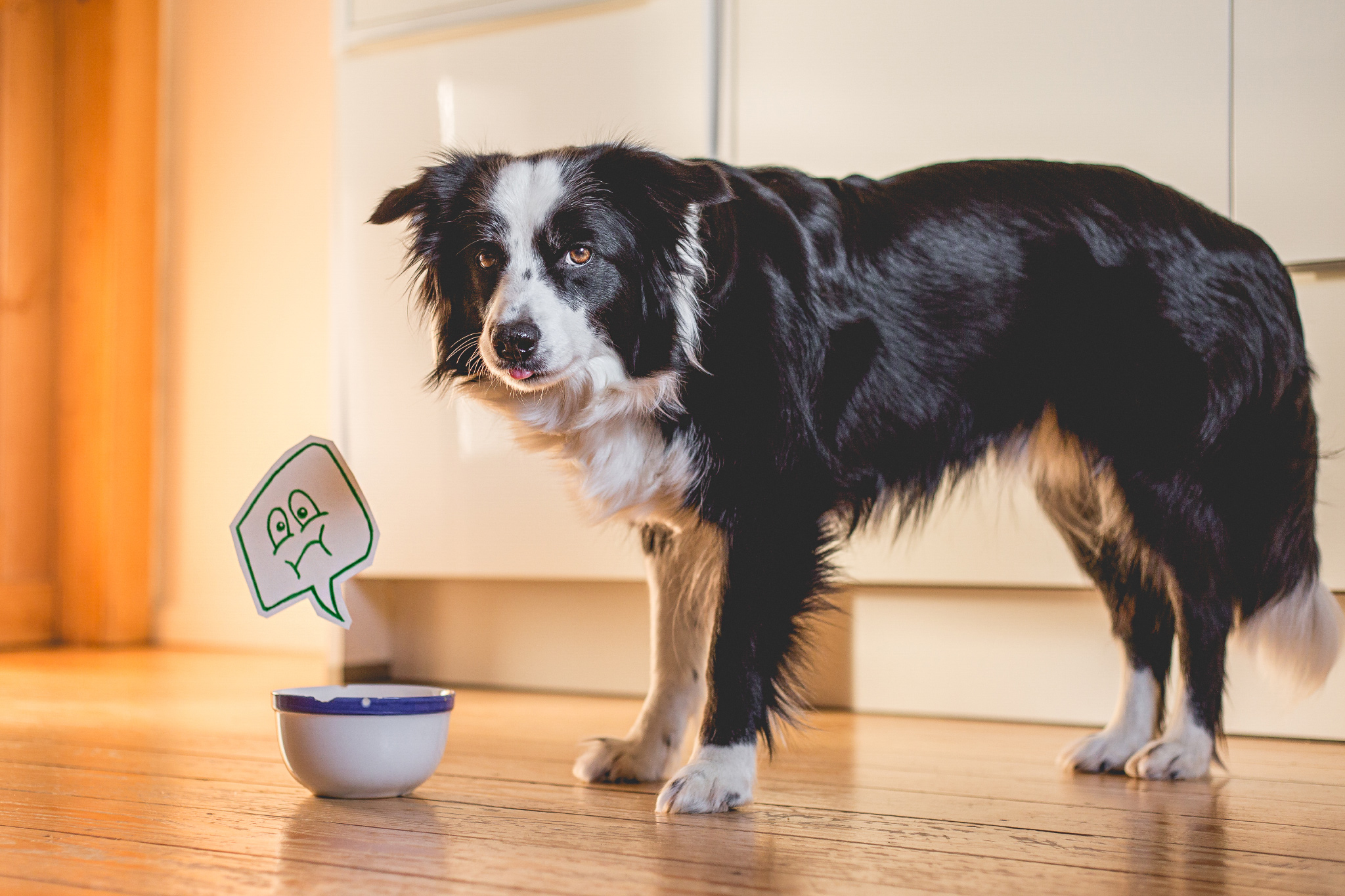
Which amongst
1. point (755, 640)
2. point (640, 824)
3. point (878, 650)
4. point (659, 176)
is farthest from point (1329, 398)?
point (640, 824)

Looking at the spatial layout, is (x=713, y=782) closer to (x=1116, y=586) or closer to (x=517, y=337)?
(x=517, y=337)

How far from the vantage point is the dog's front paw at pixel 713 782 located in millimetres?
1342

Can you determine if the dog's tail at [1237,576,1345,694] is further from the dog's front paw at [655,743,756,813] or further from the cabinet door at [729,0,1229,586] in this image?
the dog's front paw at [655,743,756,813]

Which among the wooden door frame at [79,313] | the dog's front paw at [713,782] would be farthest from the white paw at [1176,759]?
the wooden door frame at [79,313]

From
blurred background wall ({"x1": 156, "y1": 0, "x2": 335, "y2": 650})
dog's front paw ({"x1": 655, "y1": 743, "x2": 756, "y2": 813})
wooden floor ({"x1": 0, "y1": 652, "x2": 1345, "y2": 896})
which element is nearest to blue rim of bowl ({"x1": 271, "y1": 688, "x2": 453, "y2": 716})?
wooden floor ({"x1": 0, "y1": 652, "x2": 1345, "y2": 896})

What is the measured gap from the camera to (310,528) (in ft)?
4.47

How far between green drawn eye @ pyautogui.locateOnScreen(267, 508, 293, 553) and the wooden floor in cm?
30

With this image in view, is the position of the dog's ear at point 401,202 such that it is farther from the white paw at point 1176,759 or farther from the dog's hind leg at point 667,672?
the white paw at point 1176,759

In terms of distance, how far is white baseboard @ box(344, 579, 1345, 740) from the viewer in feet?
7.36

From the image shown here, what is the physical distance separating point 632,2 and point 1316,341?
1417 millimetres

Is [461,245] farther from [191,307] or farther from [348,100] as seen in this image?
[191,307]

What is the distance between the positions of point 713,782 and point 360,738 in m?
0.40

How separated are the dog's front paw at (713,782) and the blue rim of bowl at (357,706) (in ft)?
0.95

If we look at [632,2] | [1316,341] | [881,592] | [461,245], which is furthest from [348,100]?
[1316,341]
